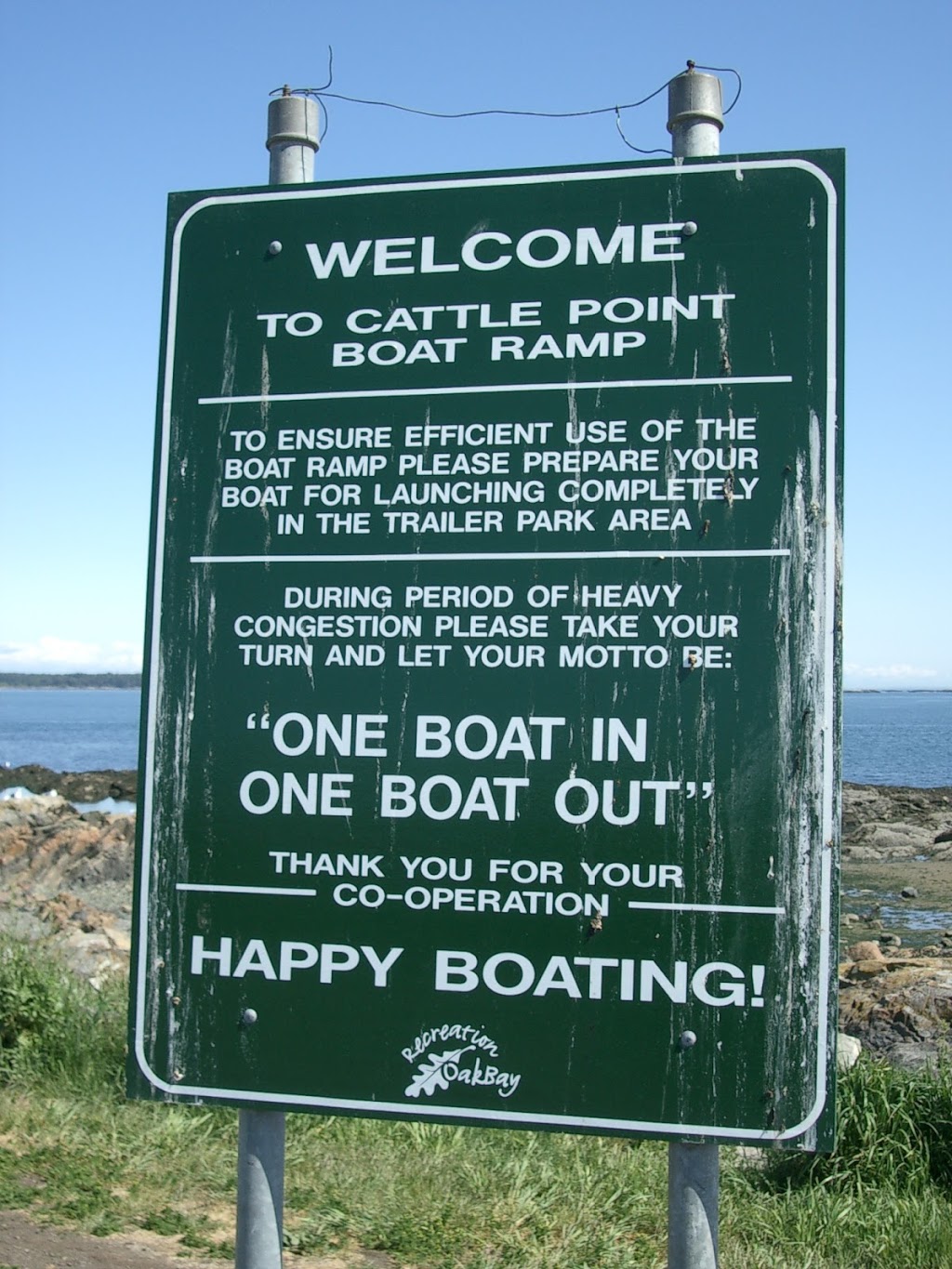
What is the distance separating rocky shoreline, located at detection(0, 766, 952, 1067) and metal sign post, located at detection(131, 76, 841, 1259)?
4.61m

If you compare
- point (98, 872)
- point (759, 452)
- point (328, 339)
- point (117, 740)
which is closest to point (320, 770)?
point (328, 339)

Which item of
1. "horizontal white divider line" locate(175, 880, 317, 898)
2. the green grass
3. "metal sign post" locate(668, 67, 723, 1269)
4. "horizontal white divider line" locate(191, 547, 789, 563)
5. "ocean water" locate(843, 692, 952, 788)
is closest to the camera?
"metal sign post" locate(668, 67, 723, 1269)

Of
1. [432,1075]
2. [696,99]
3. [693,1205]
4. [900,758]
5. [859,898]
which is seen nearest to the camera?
[693,1205]

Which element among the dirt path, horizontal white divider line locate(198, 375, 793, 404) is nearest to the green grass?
the dirt path

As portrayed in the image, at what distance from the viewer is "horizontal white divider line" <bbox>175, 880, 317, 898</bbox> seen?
10.1 feet

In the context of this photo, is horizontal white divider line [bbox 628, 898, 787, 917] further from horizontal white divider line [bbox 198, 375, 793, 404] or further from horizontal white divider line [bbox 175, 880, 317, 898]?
horizontal white divider line [bbox 198, 375, 793, 404]

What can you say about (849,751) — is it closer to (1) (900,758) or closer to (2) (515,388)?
(1) (900,758)

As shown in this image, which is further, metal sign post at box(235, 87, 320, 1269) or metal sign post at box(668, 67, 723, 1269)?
metal sign post at box(235, 87, 320, 1269)

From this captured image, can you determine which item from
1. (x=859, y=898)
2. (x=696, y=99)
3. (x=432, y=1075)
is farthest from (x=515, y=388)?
(x=859, y=898)

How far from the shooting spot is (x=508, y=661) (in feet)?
9.91

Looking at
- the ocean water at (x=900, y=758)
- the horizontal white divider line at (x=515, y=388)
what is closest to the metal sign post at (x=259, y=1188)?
the horizontal white divider line at (x=515, y=388)

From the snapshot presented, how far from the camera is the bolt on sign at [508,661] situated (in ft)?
9.45

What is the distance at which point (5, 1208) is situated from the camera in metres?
4.39

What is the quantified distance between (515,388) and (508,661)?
2.22ft
